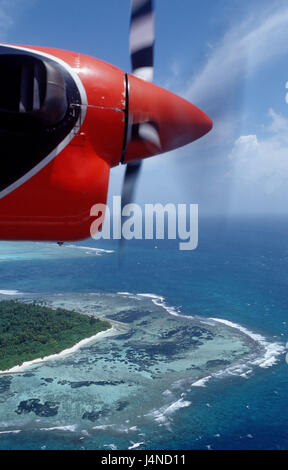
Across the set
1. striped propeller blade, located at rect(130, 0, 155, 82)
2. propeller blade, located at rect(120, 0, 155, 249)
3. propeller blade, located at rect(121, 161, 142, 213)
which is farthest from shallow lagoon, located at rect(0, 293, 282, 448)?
striped propeller blade, located at rect(130, 0, 155, 82)

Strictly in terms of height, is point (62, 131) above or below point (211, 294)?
below

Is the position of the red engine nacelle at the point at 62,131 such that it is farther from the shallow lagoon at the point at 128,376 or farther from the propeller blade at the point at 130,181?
the shallow lagoon at the point at 128,376

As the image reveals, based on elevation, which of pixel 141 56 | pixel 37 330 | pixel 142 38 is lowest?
pixel 141 56

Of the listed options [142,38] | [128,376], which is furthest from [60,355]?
[142,38]

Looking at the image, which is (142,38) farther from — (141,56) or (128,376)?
(128,376)

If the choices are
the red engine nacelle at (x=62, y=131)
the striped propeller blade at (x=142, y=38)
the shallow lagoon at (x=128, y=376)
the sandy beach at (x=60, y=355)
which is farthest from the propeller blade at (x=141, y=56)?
the sandy beach at (x=60, y=355)

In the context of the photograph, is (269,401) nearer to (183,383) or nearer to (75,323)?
(183,383)
